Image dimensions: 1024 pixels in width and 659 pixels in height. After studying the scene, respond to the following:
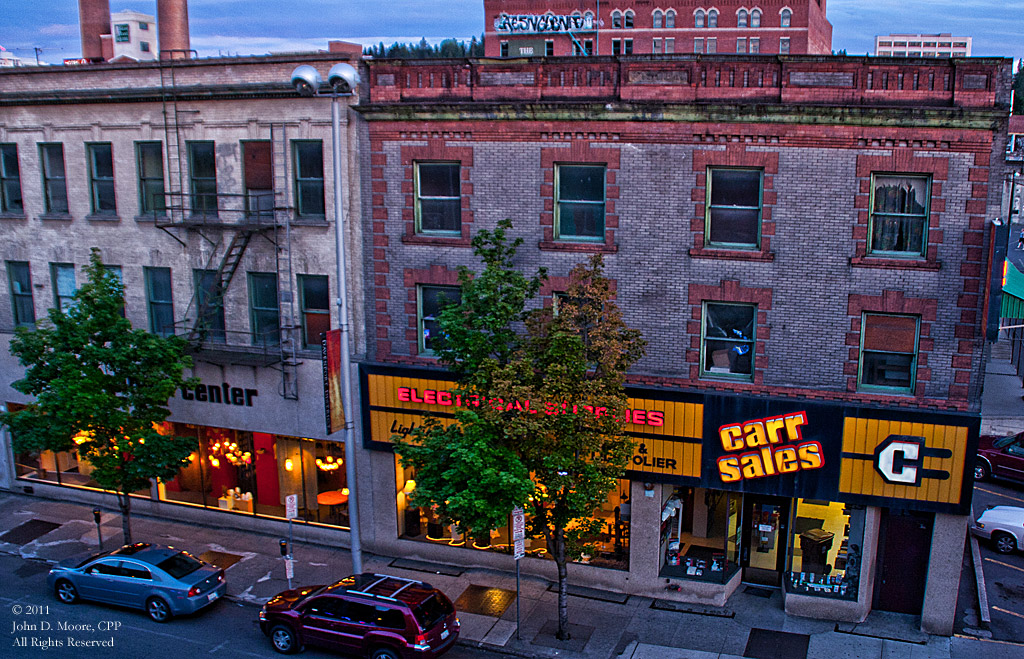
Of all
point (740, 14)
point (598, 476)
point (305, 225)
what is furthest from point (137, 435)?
point (740, 14)

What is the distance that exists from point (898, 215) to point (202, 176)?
18.5m

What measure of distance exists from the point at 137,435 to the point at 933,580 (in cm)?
1946

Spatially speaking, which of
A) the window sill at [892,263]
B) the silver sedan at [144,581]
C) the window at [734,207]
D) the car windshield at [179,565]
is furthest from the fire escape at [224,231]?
the window sill at [892,263]

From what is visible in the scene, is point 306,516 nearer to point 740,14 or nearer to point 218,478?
point 218,478

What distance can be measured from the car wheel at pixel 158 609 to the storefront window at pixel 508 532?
6.13m

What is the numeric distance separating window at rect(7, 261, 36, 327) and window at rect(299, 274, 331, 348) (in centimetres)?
1057

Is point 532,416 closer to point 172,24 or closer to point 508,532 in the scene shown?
point 508,532

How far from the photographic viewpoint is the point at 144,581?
61.1 feet

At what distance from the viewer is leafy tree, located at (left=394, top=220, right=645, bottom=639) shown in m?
15.7

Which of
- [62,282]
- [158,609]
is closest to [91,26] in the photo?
[62,282]

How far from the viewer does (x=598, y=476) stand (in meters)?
16.2

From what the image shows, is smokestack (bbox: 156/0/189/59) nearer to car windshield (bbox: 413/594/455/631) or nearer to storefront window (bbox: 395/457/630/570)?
storefront window (bbox: 395/457/630/570)

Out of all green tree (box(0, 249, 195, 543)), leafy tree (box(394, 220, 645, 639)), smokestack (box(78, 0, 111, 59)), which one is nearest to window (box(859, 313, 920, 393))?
leafy tree (box(394, 220, 645, 639))

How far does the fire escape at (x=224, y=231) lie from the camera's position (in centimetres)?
2216
